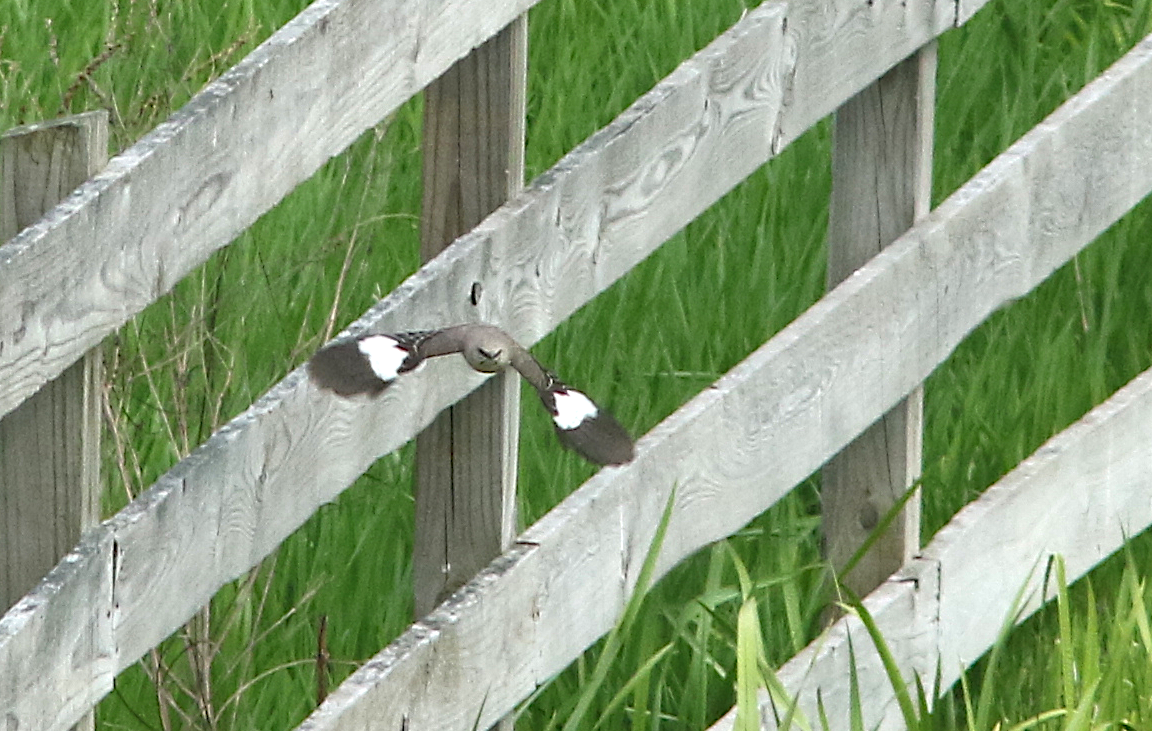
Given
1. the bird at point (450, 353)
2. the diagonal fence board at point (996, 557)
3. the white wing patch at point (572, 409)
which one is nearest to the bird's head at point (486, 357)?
the bird at point (450, 353)

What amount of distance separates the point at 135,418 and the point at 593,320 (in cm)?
81

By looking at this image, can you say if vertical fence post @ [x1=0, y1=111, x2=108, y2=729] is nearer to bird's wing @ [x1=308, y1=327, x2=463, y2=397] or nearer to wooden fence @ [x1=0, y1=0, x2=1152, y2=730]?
wooden fence @ [x1=0, y1=0, x2=1152, y2=730]

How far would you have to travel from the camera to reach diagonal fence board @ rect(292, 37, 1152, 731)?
260 centimetres

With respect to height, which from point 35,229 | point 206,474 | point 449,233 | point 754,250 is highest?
point 754,250

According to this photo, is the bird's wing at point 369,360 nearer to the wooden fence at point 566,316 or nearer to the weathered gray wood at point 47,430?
the wooden fence at point 566,316

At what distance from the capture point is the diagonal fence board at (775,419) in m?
2.60

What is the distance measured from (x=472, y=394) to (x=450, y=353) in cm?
21

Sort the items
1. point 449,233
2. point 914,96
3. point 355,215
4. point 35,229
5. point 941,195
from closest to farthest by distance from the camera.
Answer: point 35,229, point 449,233, point 914,96, point 355,215, point 941,195

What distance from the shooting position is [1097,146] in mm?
3215

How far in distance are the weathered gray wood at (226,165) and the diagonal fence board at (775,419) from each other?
1.01 ft

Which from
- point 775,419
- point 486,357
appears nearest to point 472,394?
point 486,357

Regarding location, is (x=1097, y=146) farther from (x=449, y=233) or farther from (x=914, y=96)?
(x=449, y=233)

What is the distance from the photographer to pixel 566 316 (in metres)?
2.62

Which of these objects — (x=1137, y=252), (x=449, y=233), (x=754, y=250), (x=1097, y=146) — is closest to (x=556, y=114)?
(x=754, y=250)
